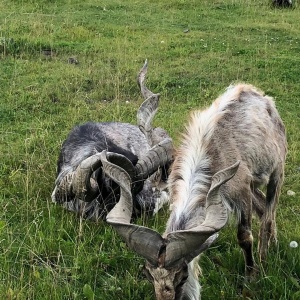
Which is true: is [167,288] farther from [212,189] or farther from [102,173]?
[102,173]

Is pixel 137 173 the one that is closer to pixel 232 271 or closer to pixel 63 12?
pixel 232 271

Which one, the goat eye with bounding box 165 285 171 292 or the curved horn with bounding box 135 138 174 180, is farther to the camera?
the curved horn with bounding box 135 138 174 180

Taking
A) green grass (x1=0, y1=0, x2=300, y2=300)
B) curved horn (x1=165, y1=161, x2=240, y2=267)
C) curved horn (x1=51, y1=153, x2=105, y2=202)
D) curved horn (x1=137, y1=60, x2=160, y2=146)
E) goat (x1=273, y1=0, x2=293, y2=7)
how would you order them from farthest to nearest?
1. goat (x1=273, y1=0, x2=293, y2=7)
2. curved horn (x1=137, y1=60, x2=160, y2=146)
3. curved horn (x1=51, y1=153, x2=105, y2=202)
4. green grass (x1=0, y1=0, x2=300, y2=300)
5. curved horn (x1=165, y1=161, x2=240, y2=267)

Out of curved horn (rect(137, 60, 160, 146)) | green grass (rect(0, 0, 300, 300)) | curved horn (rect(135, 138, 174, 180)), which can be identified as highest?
curved horn (rect(137, 60, 160, 146))

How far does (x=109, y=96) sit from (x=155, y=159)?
14.5ft

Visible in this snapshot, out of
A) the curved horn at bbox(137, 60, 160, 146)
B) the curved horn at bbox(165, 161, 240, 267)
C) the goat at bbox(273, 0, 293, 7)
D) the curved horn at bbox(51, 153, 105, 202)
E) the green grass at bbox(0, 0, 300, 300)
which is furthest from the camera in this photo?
the goat at bbox(273, 0, 293, 7)

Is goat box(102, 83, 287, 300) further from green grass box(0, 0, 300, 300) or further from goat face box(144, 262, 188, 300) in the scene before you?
green grass box(0, 0, 300, 300)

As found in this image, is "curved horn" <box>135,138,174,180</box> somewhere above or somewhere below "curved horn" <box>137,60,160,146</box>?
below

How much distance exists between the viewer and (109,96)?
10.3m

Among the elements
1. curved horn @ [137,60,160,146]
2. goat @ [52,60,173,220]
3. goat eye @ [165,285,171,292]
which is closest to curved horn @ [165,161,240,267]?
goat eye @ [165,285,171,292]

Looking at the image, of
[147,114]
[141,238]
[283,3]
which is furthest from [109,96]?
[283,3]

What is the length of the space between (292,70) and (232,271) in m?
6.96

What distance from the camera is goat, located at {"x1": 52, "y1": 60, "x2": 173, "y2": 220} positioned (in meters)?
6.00

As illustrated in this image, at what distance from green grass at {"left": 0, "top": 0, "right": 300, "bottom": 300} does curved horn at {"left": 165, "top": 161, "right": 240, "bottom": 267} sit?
105 cm
